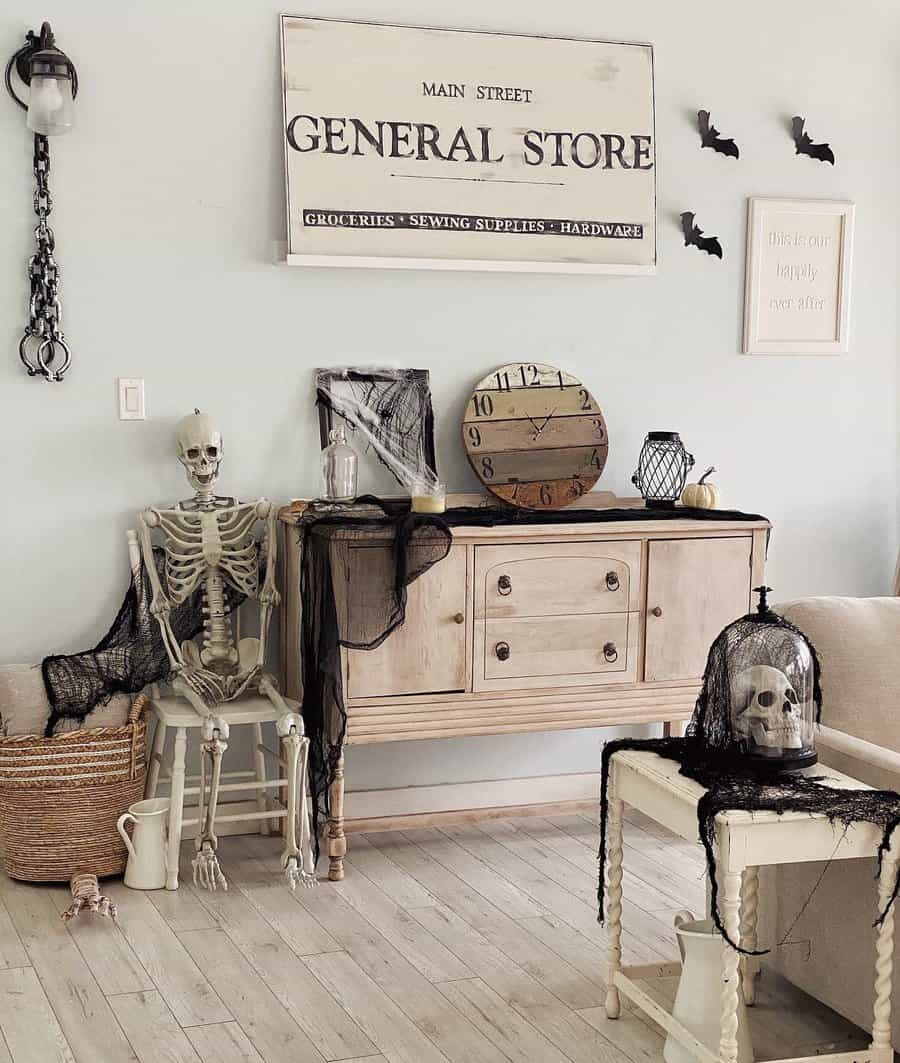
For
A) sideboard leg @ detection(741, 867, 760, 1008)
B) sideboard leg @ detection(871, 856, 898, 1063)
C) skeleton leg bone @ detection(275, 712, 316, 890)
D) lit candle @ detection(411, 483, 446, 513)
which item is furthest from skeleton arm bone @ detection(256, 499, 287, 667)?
sideboard leg @ detection(871, 856, 898, 1063)

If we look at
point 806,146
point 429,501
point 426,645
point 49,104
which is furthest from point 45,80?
point 806,146

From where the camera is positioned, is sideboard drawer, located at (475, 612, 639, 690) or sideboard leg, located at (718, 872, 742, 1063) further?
sideboard drawer, located at (475, 612, 639, 690)

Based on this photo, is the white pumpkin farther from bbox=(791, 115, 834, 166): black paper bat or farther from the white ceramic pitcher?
the white ceramic pitcher

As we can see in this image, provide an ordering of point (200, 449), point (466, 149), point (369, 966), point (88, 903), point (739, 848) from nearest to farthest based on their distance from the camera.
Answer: point (739, 848) → point (369, 966) → point (88, 903) → point (200, 449) → point (466, 149)

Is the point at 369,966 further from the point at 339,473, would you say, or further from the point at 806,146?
the point at 806,146

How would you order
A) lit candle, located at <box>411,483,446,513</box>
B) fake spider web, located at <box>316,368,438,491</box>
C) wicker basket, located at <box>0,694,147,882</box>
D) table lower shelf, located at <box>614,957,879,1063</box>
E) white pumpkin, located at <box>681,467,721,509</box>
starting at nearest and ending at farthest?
table lower shelf, located at <box>614,957,879,1063</box> → wicker basket, located at <box>0,694,147,882</box> → lit candle, located at <box>411,483,446,513</box> → fake spider web, located at <box>316,368,438,491</box> → white pumpkin, located at <box>681,467,721,509</box>

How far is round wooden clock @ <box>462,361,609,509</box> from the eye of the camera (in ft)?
12.9

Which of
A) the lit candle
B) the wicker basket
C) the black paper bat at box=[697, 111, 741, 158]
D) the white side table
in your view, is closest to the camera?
the white side table

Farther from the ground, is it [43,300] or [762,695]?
[43,300]

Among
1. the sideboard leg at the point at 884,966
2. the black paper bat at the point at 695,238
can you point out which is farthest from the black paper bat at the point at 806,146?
the sideboard leg at the point at 884,966

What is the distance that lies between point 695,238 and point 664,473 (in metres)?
0.73

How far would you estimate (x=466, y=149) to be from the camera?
12.7 ft

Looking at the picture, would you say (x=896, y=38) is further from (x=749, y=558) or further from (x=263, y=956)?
(x=263, y=956)

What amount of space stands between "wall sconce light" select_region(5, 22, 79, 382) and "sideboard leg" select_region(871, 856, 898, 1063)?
2376mm
